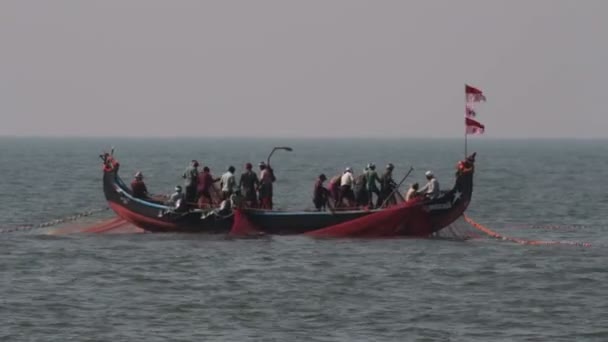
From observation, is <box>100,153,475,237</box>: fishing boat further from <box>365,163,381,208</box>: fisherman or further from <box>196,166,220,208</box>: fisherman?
<box>365,163,381,208</box>: fisherman

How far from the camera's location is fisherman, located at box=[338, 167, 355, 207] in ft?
129

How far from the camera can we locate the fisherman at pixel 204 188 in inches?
1583

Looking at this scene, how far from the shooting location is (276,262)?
3541cm

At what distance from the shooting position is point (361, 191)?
39.3 metres

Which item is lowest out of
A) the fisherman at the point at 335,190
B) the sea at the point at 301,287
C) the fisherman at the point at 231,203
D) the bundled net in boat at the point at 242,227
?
the sea at the point at 301,287

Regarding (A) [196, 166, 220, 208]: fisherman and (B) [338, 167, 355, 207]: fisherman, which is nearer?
(B) [338, 167, 355, 207]: fisherman

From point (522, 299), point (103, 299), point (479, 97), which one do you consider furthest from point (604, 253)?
point (103, 299)

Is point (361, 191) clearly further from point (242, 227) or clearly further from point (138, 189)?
point (138, 189)

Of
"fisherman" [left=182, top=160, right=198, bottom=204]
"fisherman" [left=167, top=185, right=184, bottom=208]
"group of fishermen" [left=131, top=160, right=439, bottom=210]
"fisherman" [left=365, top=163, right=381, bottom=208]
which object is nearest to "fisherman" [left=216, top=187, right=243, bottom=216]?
"group of fishermen" [left=131, top=160, right=439, bottom=210]

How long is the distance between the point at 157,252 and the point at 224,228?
3144mm

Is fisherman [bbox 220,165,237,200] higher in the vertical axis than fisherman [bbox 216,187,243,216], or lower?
higher

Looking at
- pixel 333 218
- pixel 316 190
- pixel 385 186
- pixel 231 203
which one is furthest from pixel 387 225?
pixel 231 203

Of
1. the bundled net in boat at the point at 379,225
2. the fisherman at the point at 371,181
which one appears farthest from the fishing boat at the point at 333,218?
the fisherman at the point at 371,181

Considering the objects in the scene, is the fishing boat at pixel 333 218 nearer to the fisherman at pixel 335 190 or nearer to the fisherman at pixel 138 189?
the fisherman at pixel 138 189
